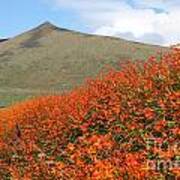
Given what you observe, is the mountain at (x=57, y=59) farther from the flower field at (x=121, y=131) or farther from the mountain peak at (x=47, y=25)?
the flower field at (x=121, y=131)

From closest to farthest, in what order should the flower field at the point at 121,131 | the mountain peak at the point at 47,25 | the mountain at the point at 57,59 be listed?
the flower field at the point at 121,131 < the mountain at the point at 57,59 < the mountain peak at the point at 47,25

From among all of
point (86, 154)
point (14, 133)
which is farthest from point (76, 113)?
point (14, 133)

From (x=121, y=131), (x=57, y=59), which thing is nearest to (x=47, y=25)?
(x=57, y=59)

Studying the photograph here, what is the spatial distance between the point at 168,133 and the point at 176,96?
66 cm

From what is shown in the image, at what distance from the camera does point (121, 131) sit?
13.9m

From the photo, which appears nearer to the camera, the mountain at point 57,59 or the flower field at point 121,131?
the flower field at point 121,131

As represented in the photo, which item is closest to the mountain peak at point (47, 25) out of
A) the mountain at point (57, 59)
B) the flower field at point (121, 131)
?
the mountain at point (57, 59)

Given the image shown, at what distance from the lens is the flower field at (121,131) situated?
1126 centimetres

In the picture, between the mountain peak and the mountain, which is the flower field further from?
the mountain peak

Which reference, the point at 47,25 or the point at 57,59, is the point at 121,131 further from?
the point at 47,25

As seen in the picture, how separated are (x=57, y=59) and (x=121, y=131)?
56930 mm

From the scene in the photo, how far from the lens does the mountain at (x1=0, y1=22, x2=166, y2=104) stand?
65312 mm

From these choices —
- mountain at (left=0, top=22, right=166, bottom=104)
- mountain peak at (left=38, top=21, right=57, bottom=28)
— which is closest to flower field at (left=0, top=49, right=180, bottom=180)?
mountain at (left=0, top=22, right=166, bottom=104)

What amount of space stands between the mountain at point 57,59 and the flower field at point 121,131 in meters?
41.6
